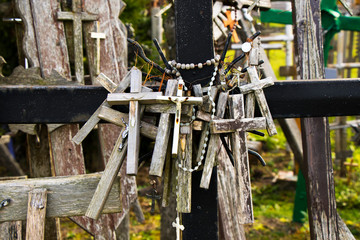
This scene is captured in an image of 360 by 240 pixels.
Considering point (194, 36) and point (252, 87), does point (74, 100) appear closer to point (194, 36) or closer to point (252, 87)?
point (194, 36)

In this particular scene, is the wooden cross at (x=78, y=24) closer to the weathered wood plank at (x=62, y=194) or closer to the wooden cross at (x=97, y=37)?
the wooden cross at (x=97, y=37)

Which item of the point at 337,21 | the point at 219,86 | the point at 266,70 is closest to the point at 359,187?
the point at 337,21

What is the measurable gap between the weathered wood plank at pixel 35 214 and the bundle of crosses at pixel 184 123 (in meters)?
0.31

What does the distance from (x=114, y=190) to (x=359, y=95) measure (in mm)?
1273

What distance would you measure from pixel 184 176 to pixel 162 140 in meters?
0.19

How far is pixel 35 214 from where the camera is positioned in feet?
6.07

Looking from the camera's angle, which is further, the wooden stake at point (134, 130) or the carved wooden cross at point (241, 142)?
the carved wooden cross at point (241, 142)

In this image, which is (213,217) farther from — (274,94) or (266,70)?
(266,70)

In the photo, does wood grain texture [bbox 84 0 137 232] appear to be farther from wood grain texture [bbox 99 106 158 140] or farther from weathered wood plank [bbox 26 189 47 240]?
wood grain texture [bbox 99 106 158 140]

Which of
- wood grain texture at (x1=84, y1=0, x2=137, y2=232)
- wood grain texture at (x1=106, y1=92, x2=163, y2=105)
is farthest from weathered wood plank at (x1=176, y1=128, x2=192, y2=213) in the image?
wood grain texture at (x1=84, y1=0, x2=137, y2=232)

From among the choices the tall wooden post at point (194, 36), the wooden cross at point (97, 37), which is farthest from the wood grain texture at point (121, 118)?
the wooden cross at point (97, 37)

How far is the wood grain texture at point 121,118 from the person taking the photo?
5.61 ft

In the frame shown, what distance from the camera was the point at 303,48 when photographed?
262 cm

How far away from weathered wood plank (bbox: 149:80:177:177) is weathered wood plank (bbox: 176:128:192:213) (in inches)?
3.3
